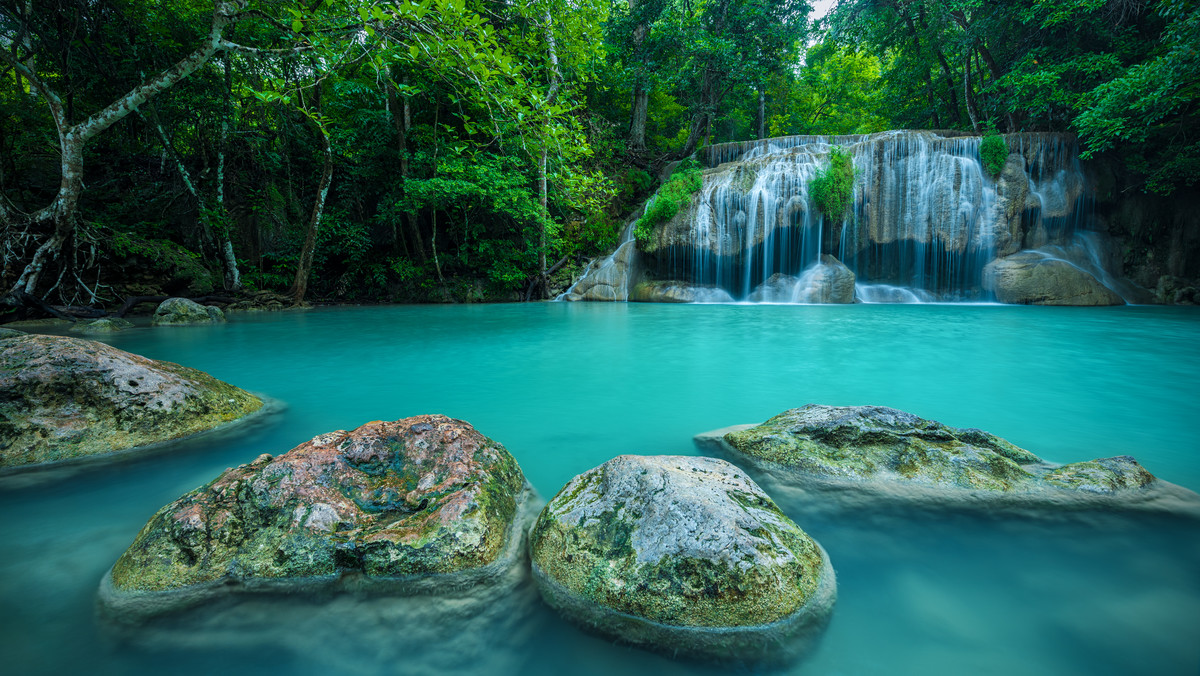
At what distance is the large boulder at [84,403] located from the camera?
2415 mm

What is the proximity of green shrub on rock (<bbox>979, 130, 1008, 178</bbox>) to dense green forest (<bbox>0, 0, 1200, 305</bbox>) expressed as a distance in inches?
47.6

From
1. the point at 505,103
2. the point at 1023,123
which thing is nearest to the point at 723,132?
the point at 1023,123

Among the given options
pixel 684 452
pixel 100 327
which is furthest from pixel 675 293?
pixel 100 327

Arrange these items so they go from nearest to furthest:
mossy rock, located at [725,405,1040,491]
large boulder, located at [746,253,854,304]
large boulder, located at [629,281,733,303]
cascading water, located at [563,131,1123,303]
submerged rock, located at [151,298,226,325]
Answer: mossy rock, located at [725,405,1040,491], submerged rock, located at [151,298,226,325], cascading water, located at [563,131,1123,303], large boulder, located at [746,253,854,304], large boulder, located at [629,281,733,303]

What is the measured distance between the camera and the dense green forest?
7.89 meters

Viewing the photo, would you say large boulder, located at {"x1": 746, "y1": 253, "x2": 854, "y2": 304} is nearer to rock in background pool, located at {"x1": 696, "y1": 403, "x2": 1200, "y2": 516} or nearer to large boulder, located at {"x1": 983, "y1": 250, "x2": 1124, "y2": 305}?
large boulder, located at {"x1": 983, "y1": 250, "x2": 1124, "y2": 305}

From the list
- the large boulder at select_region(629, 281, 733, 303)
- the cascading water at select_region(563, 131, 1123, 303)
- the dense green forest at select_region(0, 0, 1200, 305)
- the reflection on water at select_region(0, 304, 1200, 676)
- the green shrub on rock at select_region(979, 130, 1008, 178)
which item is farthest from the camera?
the large boulder at select_region(629, 281, 733, 303)

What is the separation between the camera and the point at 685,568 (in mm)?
1378

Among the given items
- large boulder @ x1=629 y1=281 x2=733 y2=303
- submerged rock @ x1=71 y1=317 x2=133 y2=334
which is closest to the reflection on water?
submerged rock @ x1=71 y1=317 x2=133 y2=334

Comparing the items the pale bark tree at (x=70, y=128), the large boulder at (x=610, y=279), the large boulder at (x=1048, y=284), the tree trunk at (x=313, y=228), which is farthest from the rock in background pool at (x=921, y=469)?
the large boulder at (x=1048, y=284)

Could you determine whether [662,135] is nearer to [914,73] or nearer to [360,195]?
[914,73]

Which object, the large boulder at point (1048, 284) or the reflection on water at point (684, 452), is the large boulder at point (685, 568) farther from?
the large boulder at point (1048, 284)

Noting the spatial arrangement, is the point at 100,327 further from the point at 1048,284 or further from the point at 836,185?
the point at 1048,284

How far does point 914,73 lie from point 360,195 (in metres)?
21.4
